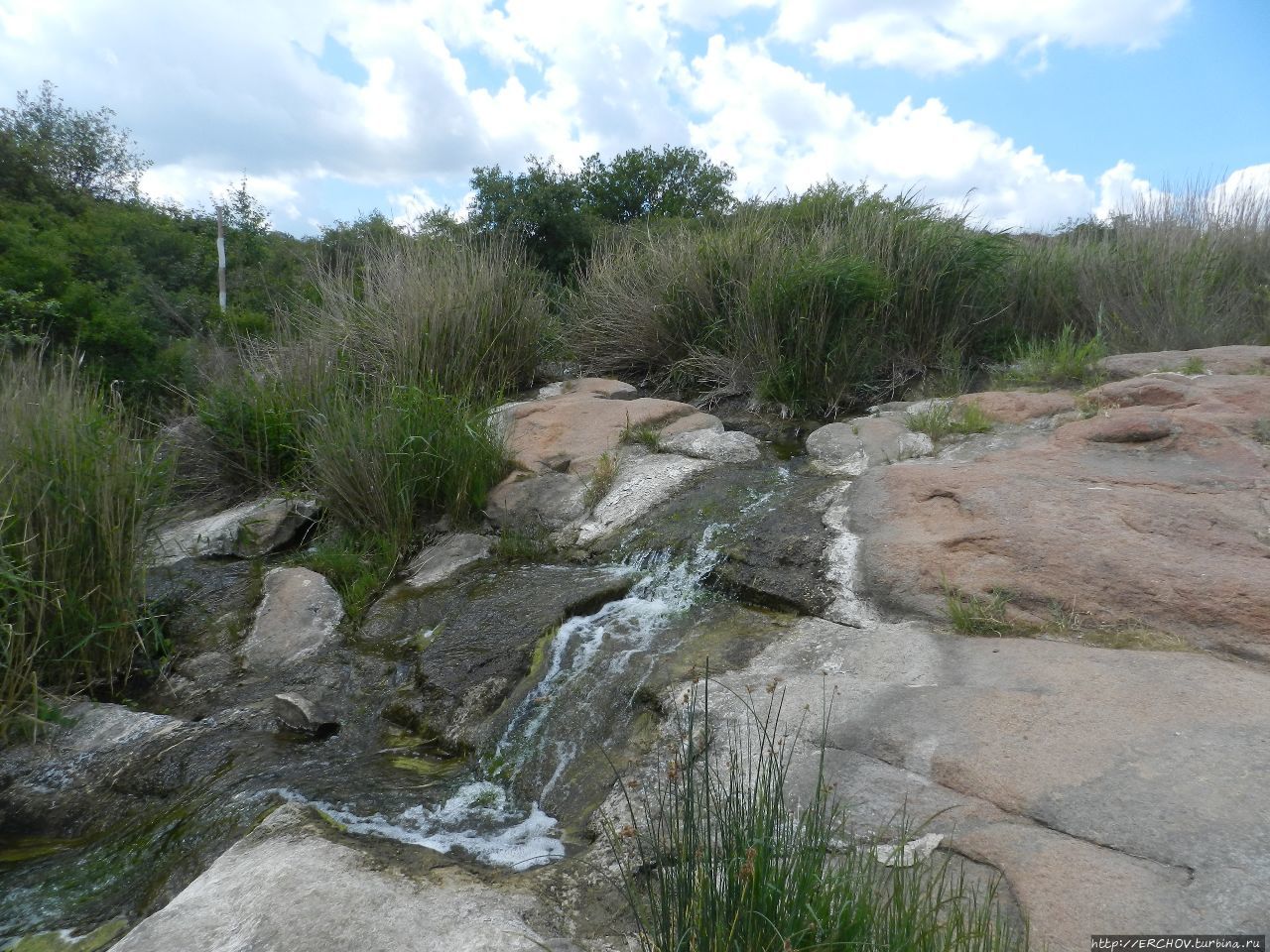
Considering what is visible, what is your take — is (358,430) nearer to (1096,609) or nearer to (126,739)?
(126,739)

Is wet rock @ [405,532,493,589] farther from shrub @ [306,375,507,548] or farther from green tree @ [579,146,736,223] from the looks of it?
green tree @ [579,146,736,223]

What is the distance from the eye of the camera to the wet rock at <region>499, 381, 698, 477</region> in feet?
19.3

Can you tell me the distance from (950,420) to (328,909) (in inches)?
180

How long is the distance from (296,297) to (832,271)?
4678 millimetres

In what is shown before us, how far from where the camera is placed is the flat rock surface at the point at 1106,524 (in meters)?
3.46

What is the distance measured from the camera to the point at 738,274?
26.1 ft

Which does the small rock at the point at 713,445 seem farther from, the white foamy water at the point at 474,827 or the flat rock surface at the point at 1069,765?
the white foamy water at the point at 474,827

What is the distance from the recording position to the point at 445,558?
5.09 m

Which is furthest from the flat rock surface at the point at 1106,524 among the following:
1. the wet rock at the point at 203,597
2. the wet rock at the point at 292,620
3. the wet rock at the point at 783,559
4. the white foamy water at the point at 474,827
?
the wet rock at the point at 203,597

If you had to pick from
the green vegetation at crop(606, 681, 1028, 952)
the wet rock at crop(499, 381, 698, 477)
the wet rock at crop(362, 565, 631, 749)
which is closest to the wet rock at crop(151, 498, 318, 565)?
the wet rock at crop(362, 565, 631, 749)

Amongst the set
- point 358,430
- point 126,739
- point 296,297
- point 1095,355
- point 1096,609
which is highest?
point 296,297

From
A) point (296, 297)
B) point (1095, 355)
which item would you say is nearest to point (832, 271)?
point (1095, 355)

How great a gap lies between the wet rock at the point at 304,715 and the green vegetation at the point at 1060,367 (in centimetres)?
517

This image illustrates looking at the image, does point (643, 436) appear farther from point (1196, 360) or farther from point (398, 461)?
point (1196, 360)
